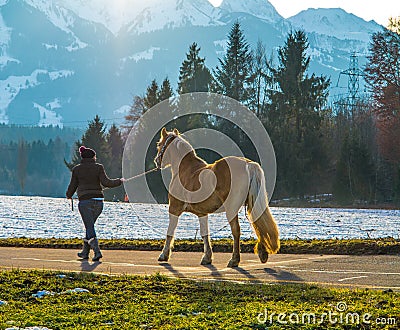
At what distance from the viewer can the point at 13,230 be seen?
26500 mm

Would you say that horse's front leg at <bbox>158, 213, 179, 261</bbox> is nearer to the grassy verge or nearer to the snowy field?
the grassy verge

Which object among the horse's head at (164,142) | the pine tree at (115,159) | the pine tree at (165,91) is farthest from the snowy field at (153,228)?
the pine tree at (115,159)

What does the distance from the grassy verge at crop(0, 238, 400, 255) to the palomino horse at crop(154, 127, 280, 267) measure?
2.78 m

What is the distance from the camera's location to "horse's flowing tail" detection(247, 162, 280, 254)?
12.2m

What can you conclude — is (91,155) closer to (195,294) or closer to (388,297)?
(195,294)

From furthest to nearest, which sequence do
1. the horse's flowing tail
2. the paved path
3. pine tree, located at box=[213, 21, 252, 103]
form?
pine tree, located at box=[213, 21, 252, 103] → the horse's flowing tail → the paved path

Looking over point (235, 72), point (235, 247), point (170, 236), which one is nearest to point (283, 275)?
point (235, 247)

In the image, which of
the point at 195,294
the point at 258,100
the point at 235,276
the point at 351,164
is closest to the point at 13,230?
the point at 235,276

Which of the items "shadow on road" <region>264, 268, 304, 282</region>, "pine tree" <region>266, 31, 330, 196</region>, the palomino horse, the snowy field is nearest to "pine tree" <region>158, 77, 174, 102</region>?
"pine tree" <region>266, 31, 330, 196</region>

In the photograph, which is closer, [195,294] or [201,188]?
[195,294]

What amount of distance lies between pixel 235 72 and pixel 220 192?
49313 mm

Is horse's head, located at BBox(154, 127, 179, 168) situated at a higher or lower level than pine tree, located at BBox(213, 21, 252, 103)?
lower

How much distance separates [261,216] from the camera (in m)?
12.2

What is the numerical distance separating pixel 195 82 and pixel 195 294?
52765 mm
